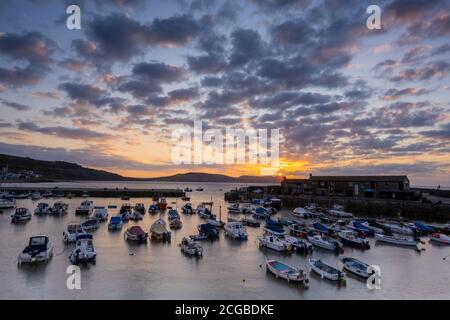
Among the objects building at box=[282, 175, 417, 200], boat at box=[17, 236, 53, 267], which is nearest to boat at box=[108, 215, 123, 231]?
boat at box=[17, 236, 53, 267]

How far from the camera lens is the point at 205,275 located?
2512 cm

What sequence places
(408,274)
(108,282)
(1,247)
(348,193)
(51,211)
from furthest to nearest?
(348,193) → (51,211) → (1,247) → (408,274) → (108,282)

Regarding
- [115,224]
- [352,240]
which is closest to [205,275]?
[352,240]

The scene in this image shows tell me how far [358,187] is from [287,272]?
5743cm

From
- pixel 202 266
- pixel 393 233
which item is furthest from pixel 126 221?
pixel 393 233

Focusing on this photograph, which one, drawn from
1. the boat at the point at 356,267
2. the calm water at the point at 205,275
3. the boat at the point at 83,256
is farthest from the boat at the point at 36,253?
the boat at the point at 356,267

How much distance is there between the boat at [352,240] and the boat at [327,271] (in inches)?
473

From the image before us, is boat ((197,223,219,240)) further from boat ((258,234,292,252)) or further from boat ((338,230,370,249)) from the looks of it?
boat ((338,230,370,249))

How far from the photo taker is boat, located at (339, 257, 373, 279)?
25.0 meters
